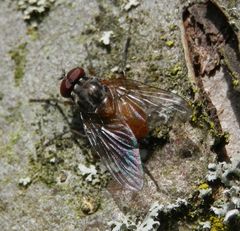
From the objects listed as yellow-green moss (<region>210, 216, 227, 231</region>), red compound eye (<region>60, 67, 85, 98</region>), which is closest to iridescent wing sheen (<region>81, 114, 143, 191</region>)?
red compound eye (<region>60, 67, 85, 98</region>)

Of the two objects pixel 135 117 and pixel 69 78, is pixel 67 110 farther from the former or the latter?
pixel 135 117

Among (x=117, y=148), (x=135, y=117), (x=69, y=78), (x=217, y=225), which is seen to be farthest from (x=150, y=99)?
(x=217, y=225)

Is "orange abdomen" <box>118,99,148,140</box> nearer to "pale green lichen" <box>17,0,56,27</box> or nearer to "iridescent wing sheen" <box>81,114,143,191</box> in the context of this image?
"iridescent wing sheen" <box>81,114,143,191</box>

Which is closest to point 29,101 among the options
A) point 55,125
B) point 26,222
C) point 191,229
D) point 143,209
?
point 55,125

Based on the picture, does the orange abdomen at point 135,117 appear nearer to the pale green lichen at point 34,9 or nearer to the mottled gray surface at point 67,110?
the mottled gray surface at point 67,110

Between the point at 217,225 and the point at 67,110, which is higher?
the point at 217,225

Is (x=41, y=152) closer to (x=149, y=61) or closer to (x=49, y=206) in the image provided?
(x=49, y=206)
